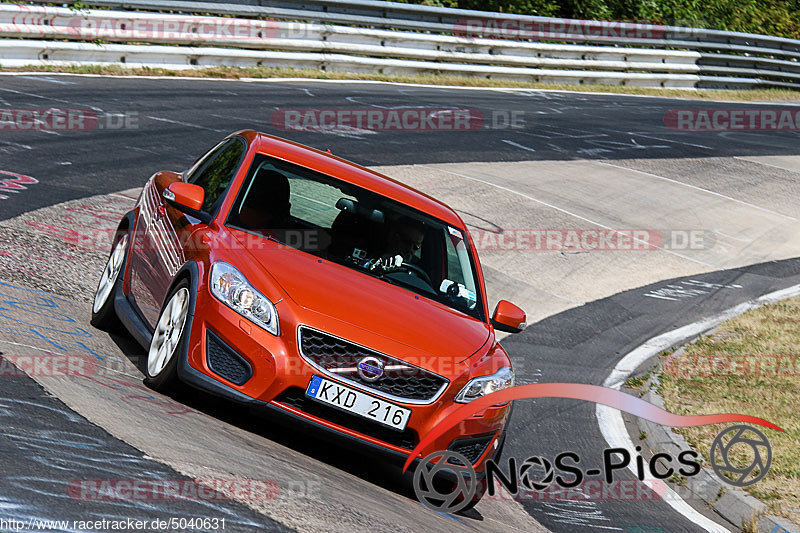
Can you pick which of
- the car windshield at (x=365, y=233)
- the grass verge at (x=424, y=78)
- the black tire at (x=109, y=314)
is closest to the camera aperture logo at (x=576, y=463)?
the car windshield at (x=365, y=233)

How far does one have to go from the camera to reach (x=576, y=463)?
303 inches

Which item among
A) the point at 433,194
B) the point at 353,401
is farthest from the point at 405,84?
the point at 353,401

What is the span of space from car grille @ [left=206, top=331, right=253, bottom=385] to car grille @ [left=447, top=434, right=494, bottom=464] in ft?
3.99

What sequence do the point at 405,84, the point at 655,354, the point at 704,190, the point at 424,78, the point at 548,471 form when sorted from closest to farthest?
the point at 548,471
the point at 655,354
the point at 704,190
the point at 405,84
the point at 424,78

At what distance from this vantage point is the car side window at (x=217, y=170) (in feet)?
22.8

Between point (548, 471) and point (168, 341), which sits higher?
point (168, 341)

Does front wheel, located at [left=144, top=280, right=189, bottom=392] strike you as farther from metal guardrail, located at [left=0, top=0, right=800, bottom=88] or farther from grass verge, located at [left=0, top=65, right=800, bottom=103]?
metal guardrail, located at [left=0, top=0, right=800, bottom=88]

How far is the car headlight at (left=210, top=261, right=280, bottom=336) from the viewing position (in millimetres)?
5638

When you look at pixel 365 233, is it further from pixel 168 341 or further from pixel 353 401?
pixel 353 401

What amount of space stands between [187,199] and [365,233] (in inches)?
46.9

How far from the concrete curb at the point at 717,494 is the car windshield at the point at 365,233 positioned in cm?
215

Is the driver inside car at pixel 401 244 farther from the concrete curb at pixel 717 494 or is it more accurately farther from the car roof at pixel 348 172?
the concrete curb at pixel 717 494

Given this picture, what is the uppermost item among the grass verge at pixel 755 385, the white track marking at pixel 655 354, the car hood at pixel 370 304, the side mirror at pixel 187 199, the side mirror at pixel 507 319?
the side mirror at pixel 187 199

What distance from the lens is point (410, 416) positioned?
5.62m
